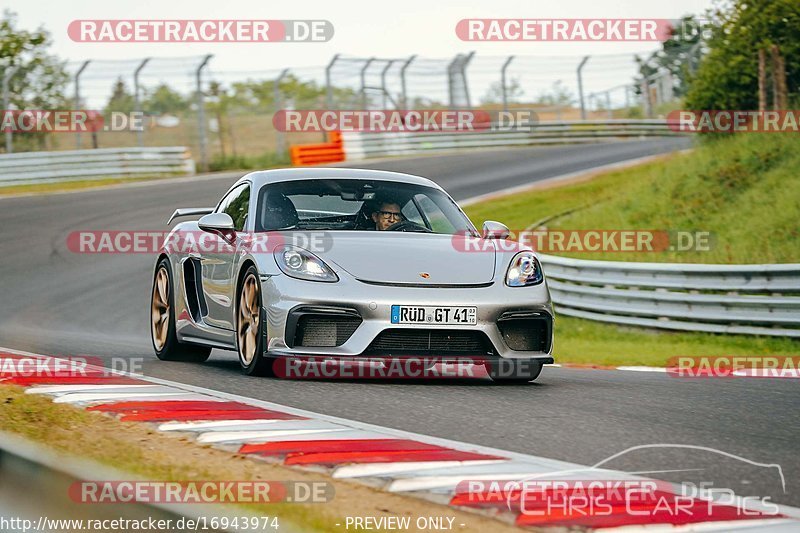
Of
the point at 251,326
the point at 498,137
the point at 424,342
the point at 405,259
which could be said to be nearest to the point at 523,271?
the point at 405,259

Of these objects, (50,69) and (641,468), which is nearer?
(641,468)

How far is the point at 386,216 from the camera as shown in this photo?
8.80 m

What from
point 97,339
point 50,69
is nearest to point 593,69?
point 50,69

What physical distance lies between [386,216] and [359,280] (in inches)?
47.5

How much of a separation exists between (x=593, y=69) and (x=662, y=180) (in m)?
16.7

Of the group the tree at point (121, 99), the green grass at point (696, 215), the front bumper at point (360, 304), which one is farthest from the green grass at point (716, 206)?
the tree at point (121, 99)

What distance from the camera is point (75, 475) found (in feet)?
10.6

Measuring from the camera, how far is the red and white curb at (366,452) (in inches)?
163

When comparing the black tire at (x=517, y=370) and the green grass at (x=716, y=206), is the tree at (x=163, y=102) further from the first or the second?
the black tire at (x=517, y=370)

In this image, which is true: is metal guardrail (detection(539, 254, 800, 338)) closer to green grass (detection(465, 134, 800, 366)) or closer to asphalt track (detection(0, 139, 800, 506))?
green grass (detection(465, 134, 800, 366))

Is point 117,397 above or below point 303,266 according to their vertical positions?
below

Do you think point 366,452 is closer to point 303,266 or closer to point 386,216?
point 303,266

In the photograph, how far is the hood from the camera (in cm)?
775

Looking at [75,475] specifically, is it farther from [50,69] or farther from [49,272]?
[50,69]
